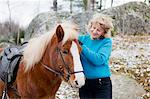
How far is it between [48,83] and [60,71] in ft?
1.08

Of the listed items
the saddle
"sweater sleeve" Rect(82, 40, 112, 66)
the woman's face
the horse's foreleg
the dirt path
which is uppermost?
the woman's face

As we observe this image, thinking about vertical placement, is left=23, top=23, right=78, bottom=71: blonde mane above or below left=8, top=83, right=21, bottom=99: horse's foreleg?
above

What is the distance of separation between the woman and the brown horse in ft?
0.95

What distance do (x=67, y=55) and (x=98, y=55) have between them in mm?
462

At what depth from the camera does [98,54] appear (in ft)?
11.8

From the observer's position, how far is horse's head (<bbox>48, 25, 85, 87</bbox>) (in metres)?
3.18

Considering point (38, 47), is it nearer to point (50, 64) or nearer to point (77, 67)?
point (50, 64)

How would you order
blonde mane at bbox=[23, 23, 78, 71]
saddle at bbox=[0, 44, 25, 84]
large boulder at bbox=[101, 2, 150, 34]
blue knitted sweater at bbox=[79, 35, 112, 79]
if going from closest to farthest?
blonde mane at bbox=[23, 23, 78, 71] < blue knitted sweater at bbox=[79, 35, 112, 79] < saddle at bbox=[0, 44, 25, 84] < large boulder at bbox=[101, 2, 150, 34]

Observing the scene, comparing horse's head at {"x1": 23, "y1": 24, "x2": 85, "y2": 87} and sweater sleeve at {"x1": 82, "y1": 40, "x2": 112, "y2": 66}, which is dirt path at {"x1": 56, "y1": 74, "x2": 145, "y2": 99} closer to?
sweater sleeve at {"x1": 82, "y1": 40, "x2": 112, "y2": 66}

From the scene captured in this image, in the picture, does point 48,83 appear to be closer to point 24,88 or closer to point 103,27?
point 24,88

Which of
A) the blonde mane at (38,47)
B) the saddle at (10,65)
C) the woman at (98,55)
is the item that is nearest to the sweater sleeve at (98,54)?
the woman at (98,55)

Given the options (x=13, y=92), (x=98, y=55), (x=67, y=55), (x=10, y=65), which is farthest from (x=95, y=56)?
(x=13, y=92)

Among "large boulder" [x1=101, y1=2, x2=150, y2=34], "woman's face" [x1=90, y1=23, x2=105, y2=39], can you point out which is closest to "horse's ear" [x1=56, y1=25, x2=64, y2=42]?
"woman's face" [x1=90, y1=23, x2=105, y2=39]

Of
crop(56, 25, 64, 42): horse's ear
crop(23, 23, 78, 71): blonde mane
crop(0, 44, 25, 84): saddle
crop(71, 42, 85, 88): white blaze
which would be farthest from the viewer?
crop(0, 44, 25, 84): saddle
